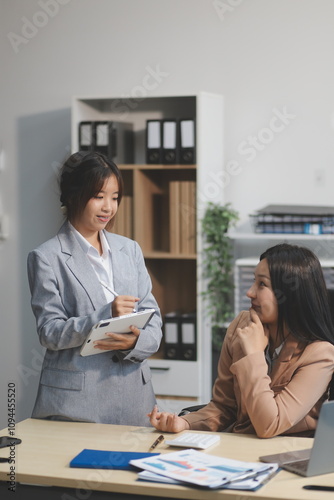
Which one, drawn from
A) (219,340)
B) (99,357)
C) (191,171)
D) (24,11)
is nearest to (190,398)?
(219,340)

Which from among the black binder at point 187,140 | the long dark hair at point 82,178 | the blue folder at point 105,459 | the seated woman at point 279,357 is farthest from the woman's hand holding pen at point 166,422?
the black binder at point 187,140

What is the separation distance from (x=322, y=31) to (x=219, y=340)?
1861 mm

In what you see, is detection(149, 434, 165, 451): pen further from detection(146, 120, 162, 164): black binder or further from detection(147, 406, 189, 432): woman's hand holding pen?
detection(146, 120, 162, 164): black binder

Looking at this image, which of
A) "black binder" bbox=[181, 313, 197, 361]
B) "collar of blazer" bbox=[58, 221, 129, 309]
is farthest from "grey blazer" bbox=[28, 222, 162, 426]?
"black binder" bbox=[181, 313, 197, 361]

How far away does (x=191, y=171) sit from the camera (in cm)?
425

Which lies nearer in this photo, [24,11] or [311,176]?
[311,176]

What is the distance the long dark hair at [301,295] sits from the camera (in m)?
2.04

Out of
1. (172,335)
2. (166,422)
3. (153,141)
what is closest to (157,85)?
(153,141)

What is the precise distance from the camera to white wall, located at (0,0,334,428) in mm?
4070

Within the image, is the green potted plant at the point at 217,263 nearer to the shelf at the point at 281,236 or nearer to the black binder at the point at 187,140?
the shelf at the point at 281,236

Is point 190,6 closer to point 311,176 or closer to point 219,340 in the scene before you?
point 311,176

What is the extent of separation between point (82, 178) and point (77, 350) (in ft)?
1.84

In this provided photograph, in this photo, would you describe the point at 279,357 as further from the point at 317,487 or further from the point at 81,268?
the point at 81,268

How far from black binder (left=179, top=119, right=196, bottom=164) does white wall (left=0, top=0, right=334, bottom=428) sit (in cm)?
33
